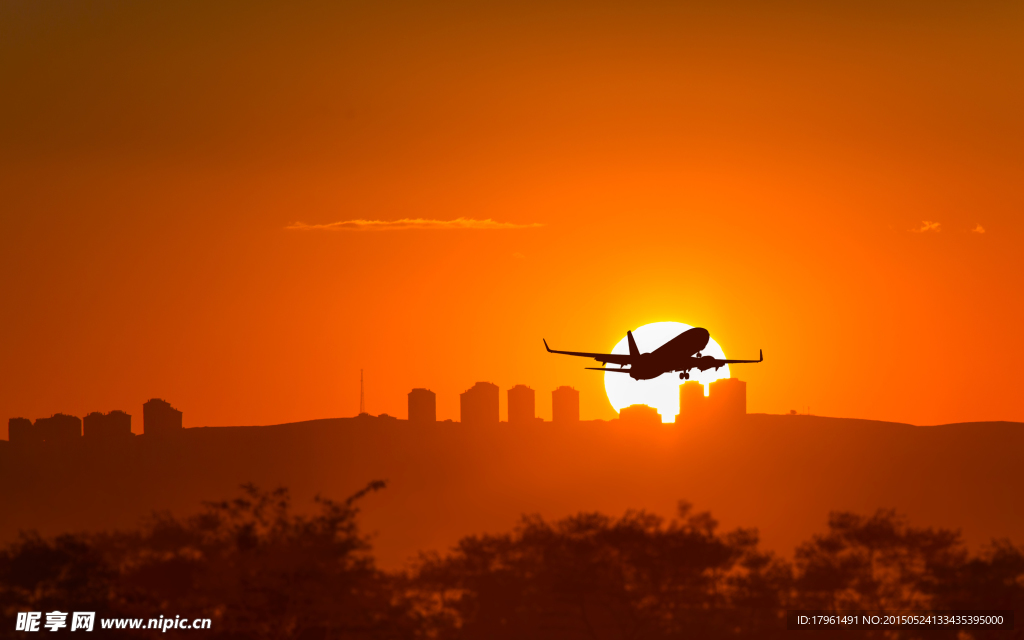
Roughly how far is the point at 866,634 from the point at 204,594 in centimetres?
6947

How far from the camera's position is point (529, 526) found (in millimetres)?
156500

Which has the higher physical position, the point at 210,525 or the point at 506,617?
Result: the point at 210,525

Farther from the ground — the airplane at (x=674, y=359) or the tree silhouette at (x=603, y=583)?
the airplane at (x=674, y=359)

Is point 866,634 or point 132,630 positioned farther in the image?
point 866,634

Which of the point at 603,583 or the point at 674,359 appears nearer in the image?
the point at 674,359

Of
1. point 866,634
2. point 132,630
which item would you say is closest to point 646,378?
point 866,634

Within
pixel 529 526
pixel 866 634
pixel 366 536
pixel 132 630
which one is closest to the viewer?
pixel 132 630

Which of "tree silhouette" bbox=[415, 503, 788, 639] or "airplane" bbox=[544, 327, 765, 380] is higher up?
"airplane" bbox=[544, 327, 765, 380]

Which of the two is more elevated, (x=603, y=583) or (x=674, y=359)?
(x=674, y=359)

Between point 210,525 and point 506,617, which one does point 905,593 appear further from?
point 210,525

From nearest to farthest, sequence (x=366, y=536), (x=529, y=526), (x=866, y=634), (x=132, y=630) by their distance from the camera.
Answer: (x=132, y=630) → (x=366, y=536) → (x=866, y=634) → (x=529, y=526)

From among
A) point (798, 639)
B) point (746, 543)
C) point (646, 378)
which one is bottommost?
point (798, 639)

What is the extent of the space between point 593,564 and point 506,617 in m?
11.9

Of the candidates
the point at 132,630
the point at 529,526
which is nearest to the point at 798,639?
the point at 529,526
